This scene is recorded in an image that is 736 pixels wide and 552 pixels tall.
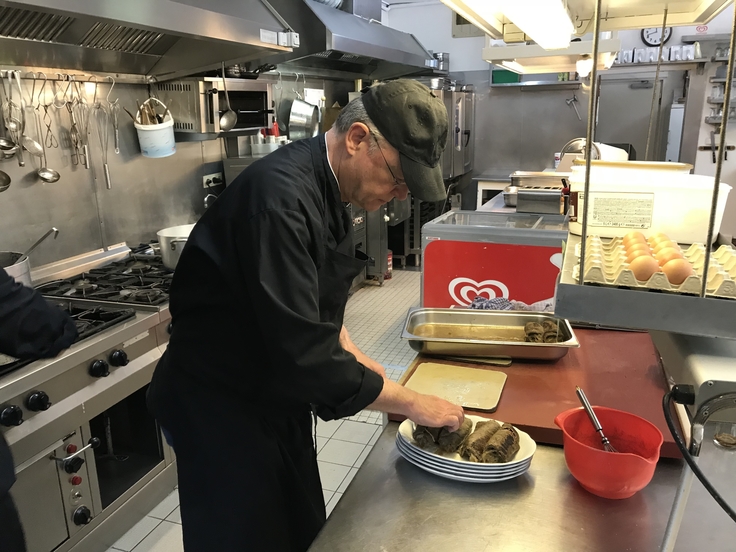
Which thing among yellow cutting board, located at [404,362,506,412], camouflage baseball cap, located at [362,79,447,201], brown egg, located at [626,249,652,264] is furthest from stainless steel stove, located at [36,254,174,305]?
brown egg, located at [626,249,652,264]

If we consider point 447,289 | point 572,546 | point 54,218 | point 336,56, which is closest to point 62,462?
point 54,218

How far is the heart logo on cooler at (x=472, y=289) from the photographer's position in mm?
2994

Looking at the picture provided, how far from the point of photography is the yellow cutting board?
4.82 ft

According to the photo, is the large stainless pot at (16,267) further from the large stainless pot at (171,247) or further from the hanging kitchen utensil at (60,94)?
the hanging kitchen utensil at (60,94)

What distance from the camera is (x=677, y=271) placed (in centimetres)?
94

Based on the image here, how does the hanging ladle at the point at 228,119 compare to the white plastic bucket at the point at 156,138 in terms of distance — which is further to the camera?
the hanging ladle at the point at 228,119

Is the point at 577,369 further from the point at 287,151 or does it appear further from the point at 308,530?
the point at 287,151

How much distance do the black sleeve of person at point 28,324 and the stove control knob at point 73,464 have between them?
21.0 inches

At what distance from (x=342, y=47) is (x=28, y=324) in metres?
2.99

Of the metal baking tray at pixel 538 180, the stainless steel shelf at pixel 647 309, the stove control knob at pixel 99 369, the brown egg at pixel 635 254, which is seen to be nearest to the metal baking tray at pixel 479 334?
the brown egg at pixel 635 254

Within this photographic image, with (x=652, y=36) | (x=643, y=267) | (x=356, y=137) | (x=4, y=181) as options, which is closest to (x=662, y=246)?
(x=643, y=267)

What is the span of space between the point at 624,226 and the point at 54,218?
2.46 meters

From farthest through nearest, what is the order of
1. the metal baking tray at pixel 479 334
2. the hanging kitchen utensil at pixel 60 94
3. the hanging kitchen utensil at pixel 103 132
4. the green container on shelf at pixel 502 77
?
the green container on shelf at pixel 502 77 → the hanging kitchen utensil at pixel 103 132 → the hanging kitchen utensil at pixel 60 94 → the metal baking tray at pixel 479 334

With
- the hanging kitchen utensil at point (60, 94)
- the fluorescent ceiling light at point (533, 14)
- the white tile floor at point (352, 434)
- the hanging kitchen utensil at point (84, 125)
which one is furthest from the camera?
the hanging kitchen utensil at point (84, 125)
